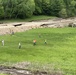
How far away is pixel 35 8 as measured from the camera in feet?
431

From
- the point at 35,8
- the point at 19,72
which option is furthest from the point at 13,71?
the point at 35,8

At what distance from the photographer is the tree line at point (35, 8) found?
11338 cm

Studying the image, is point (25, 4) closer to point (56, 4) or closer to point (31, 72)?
point (56, 4)

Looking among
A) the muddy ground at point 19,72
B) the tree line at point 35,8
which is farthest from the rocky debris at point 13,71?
the tree line at point 35,8

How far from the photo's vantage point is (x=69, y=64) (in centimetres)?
4203

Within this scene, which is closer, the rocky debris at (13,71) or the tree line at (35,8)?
the rocky debris at (13,71)

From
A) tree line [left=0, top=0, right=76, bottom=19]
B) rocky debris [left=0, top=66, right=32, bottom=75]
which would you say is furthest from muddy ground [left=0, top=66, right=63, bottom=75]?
tree line [left=0, top=0, right=76, bottom=19]

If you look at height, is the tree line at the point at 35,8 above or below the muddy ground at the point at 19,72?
below

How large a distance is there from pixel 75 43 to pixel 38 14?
7555cm

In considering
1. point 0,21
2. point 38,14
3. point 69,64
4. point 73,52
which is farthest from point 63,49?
point 38,14

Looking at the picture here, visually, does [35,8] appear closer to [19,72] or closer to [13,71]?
Result: [13,71]

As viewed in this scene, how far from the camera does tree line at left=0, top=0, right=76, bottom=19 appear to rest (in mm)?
113375

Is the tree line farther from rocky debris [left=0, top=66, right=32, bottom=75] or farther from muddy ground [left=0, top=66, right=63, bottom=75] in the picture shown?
muddy ground [left=0, top=66, right=63, bottom=75]

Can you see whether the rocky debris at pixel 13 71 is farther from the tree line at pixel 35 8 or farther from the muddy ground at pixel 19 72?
the tree line at pixel 35 8
